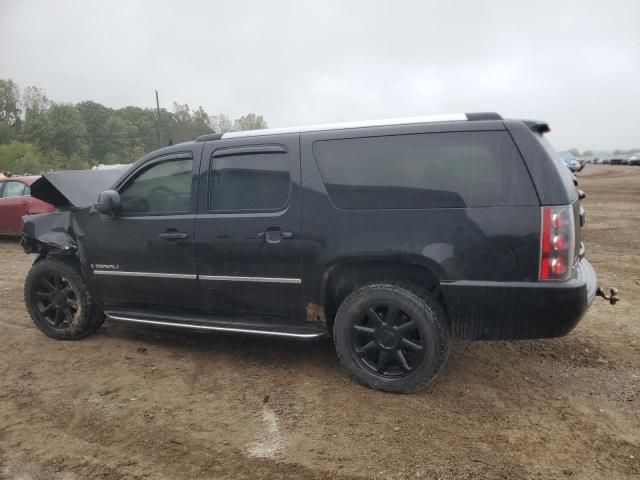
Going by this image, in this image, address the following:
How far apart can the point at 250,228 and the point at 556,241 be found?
2110 millimetres

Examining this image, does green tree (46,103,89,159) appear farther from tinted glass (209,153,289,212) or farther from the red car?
tinted glass (209,153,289,212)

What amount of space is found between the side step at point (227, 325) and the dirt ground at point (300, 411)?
13.3 inches

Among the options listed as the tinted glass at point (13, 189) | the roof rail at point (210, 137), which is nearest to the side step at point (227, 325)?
the roof rail at point (210, 137)

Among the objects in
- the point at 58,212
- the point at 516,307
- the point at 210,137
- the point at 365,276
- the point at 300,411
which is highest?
the point at 210,137

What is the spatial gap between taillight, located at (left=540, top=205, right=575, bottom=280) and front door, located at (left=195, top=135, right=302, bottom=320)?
64.7 inches

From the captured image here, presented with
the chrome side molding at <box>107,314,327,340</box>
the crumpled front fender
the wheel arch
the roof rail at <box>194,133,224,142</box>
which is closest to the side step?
the chrome side molding at <box>107,314,327,340</box>

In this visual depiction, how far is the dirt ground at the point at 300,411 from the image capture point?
8.62ft

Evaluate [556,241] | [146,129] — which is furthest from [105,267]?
[146,129]

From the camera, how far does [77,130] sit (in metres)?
81.0

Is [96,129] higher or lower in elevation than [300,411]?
higher

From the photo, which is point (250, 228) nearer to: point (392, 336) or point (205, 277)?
point (205, 277)

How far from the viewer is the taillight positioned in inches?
115

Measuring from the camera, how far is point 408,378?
10.9ft

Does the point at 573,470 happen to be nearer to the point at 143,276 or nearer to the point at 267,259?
the point at 267,259
